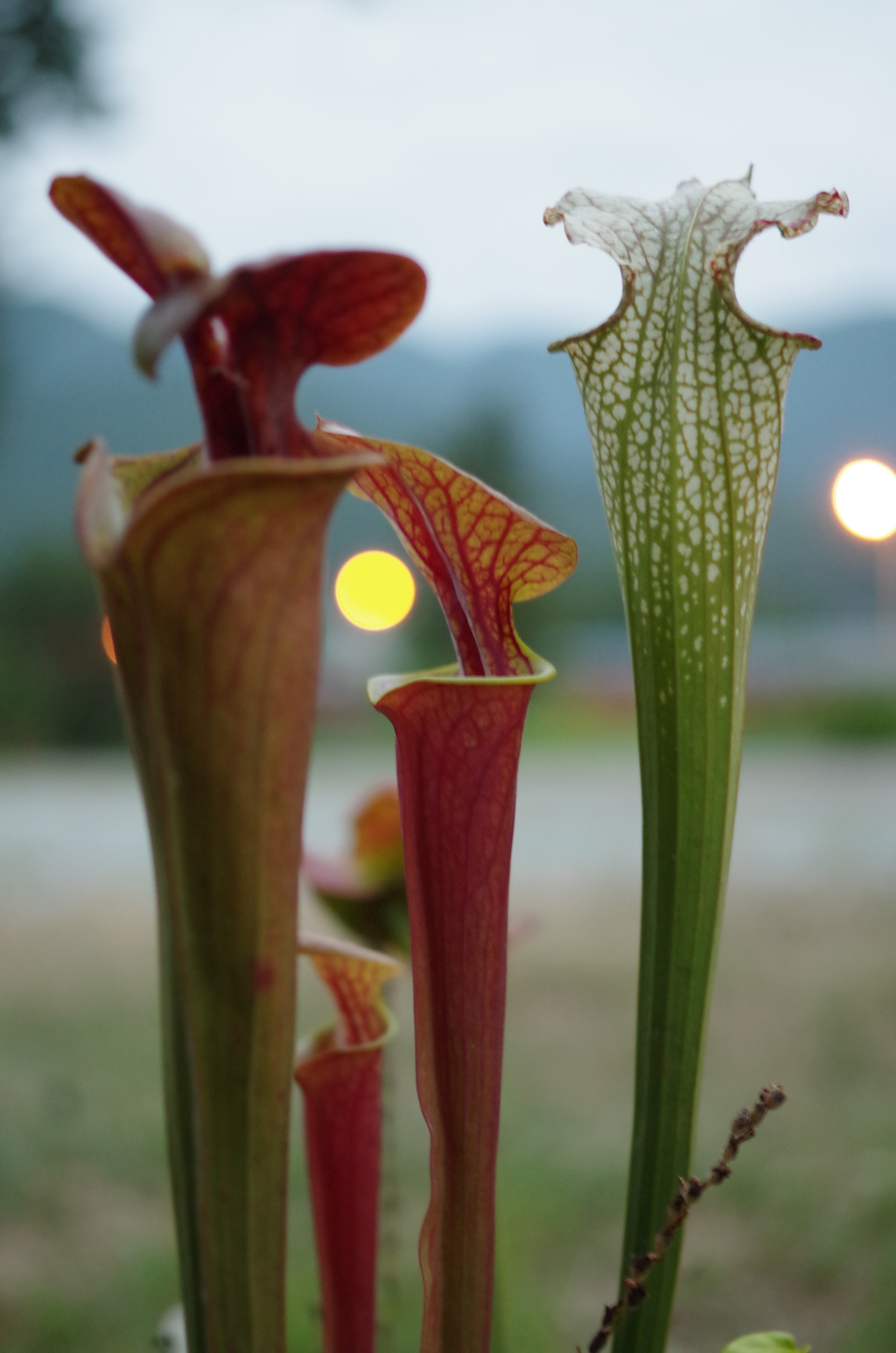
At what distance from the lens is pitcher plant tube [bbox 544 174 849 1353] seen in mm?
274

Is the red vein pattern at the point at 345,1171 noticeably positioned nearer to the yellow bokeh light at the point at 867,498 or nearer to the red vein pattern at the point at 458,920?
the red vein pattern at the point at 458,920

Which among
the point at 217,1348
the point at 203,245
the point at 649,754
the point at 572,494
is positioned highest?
the point at 572,494

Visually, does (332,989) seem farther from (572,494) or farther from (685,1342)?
(572,494)

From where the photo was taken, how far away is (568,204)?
30 centimetres

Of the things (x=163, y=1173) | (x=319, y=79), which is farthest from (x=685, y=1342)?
(x=319, y=79)

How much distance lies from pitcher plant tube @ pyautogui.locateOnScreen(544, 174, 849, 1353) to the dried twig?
11 mm

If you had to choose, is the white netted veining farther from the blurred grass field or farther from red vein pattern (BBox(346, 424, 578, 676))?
the blurred grass field

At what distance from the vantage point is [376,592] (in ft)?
4.22

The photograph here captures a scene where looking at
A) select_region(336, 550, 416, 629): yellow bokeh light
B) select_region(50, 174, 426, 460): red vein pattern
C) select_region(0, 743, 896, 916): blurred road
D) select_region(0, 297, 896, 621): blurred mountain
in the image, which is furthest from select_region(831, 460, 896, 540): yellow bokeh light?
select_region(0, 297, 896, 621): blurred mountain

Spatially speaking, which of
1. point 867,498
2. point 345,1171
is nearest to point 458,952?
point 345,1171

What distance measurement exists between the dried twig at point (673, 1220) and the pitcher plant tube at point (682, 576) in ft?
0.04

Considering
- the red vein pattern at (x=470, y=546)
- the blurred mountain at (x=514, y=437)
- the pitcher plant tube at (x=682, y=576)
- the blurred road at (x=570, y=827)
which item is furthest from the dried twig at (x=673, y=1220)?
the blurred mountain at (x=514, y=437)

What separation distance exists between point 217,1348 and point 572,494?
36.5 ft

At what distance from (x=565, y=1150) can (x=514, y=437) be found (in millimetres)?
6719
